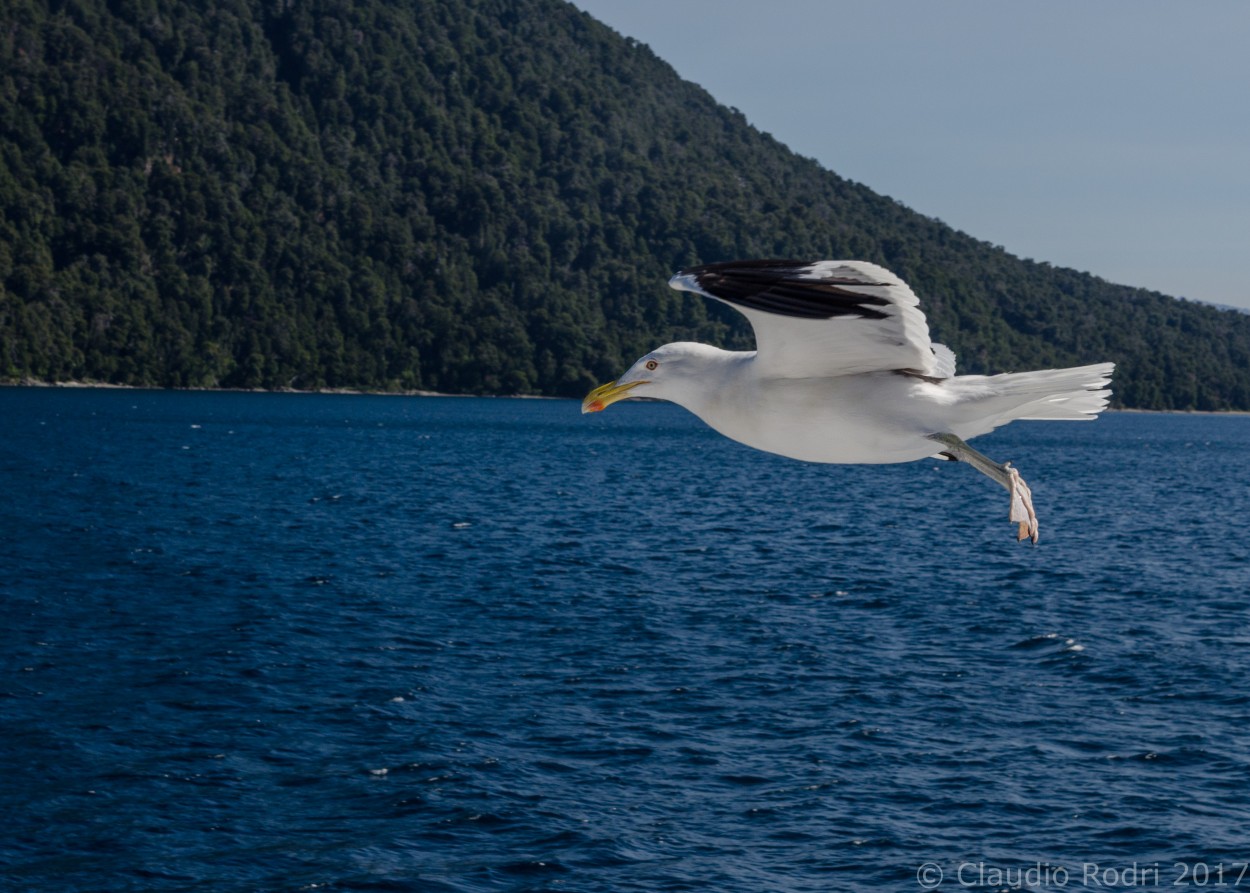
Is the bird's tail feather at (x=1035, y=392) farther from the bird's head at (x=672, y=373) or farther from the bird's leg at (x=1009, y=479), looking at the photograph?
the bird's head at (x=672, y=373)

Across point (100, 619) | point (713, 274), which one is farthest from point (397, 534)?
point (713, 274)

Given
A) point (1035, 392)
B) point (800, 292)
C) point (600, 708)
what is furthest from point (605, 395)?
point (600, 708)

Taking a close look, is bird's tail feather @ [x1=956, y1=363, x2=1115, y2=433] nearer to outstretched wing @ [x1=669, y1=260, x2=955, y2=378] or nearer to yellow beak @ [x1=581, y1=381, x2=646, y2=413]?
outstretched wing @ [x1=669, y1=260, x2=955, y2=378]

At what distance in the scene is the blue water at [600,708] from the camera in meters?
35.1

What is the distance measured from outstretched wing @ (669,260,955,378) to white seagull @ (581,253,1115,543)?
0.03 feet

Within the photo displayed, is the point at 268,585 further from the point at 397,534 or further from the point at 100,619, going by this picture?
the point at 397,534

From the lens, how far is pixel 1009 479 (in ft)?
24.0

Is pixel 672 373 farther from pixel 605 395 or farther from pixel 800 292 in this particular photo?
Result: pixel 800 292

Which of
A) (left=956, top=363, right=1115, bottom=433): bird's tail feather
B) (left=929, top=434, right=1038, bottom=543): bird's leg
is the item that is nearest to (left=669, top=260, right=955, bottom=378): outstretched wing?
(left=956, top=363, right=1115, bottom=433): bird's tail feather

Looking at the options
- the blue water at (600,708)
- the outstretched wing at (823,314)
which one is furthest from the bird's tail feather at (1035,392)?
the blue water at (600,708)

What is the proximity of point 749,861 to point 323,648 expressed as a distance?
27.1 metres

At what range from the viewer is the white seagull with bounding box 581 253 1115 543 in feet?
24.2

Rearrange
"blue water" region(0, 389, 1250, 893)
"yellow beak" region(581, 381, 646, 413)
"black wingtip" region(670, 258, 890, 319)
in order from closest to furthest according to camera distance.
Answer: "black wingtip" region(670, 258, 890, 319) → "yellow beak" region(581, 381, 646, 413) → "blue water" region(0, 389, 1250, 893)

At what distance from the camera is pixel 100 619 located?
59531 millimetres
